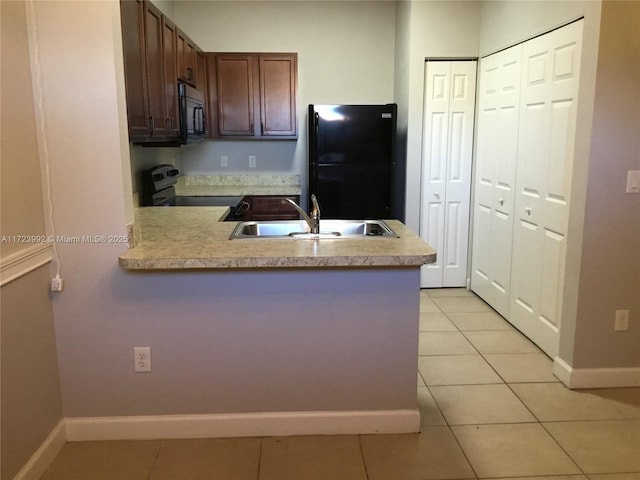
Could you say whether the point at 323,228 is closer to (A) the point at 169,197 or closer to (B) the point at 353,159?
(B) the point at 353,159

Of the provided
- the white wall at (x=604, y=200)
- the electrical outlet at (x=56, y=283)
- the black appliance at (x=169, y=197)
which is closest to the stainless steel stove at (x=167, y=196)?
the black appliance at (x=169, y=197)

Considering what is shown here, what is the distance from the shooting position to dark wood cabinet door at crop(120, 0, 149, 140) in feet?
7.91

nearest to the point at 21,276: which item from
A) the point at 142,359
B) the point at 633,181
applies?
the point at 142,359

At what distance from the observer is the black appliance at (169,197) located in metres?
3.77

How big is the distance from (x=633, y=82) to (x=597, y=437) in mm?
1659

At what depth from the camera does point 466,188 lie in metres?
4.40

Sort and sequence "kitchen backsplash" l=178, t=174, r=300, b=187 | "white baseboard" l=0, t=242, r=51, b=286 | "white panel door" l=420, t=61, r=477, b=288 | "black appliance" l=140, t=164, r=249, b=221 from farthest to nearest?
"kitchen backsplash" l=178, t=174, r=300, b=187
"white panel door" l=420, t=61, r=477, b=288
"black appliance" l=140, t=164, r=249, b=221
"white baseboard" l=0, t=242, r=51, b=286

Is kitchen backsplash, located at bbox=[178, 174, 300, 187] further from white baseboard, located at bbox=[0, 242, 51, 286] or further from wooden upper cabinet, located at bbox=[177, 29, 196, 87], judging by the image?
white baseboard, located at bbox=[0, 242, 51, 286]

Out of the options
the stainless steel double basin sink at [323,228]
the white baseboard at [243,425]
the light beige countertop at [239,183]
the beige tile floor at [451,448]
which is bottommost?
the beige tile floor at [451,448]

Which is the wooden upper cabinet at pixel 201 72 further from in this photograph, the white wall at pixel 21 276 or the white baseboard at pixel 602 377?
the white baseboard at pixel 602 377

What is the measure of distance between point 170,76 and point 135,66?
2.31ft

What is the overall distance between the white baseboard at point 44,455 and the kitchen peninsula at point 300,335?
0.43 m

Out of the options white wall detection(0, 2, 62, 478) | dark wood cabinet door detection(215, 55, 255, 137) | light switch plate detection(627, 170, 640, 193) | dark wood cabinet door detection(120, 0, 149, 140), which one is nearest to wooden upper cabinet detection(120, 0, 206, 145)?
dark wood cabinet door detection(120, 0, 149, 140)

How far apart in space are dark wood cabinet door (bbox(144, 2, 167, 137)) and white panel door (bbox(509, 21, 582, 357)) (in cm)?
224
